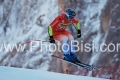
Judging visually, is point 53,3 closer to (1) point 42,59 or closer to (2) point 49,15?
Result: (2) point 49,15

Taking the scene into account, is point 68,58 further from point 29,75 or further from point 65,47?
point 29,75

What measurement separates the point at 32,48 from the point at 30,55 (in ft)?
0.23

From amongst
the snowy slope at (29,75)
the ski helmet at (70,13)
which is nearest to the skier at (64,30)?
the ski helmet at (70,13)

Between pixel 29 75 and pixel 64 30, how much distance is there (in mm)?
550

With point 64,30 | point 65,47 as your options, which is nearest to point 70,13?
point 64,30

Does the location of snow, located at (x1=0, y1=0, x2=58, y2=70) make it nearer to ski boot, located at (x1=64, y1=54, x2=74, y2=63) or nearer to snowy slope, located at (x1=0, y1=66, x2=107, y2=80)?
snowy slope, located at (x1=0, y1=66, x2=107, y2=80)

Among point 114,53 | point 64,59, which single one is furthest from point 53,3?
point 114,53

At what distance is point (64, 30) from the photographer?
2.58 meters

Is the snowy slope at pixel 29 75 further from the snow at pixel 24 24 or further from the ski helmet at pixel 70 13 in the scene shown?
the ski helmet at pixel 70 13

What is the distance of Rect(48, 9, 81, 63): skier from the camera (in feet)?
8.35

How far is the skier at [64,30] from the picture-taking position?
2.55 m

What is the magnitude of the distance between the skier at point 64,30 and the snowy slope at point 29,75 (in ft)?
0.55

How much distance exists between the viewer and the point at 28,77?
2668 mm

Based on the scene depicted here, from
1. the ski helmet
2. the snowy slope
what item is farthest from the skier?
the snowy slope
